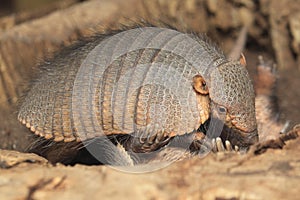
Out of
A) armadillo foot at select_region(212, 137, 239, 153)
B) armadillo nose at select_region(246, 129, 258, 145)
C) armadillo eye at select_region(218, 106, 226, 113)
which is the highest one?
armadillo eye at select_region(218, 106, 226, 113)

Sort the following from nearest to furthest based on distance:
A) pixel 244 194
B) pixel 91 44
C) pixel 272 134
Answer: pixel 244 194
pixel 91 44
pixel 272 134

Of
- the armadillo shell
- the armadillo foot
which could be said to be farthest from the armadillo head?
the armadillo foot

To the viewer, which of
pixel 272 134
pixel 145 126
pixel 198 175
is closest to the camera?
pixel 198 175

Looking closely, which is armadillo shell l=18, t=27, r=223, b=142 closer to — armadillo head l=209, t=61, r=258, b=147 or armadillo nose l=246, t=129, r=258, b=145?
armadillo head l=209, t=61, r=258, b=147

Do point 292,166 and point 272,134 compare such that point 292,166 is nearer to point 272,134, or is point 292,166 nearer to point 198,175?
point 198,175

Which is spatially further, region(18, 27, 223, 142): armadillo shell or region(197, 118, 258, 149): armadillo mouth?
region(197, 118, 258, 149): armadillo mouth

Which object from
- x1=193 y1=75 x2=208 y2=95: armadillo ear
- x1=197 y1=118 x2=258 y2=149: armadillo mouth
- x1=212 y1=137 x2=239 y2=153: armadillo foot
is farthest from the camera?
x1=197 y1=118 x2=258 y2=149: armadillo mouth

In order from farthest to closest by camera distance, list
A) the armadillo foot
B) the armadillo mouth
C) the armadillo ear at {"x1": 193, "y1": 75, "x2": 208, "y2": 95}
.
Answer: the armadillo mouth
the armadillo ear at {"x1": 193, "y1": 75, "x2": 208, "y2": 95}
the armadillo foot

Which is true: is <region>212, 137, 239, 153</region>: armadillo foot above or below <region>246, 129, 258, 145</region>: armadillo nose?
above

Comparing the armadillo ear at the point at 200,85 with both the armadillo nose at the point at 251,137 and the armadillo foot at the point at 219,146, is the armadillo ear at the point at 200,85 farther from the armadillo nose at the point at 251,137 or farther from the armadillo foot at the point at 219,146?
the armadillo nose at the point at 251,137

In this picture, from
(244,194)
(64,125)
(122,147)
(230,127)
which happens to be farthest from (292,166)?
(64,125)
